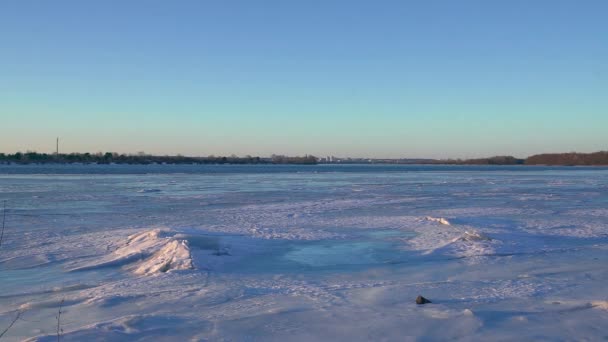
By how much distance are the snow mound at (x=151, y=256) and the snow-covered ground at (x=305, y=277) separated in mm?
30

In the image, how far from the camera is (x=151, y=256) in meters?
8.20

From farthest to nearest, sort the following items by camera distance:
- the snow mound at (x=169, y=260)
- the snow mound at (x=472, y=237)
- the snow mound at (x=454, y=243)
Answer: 1. the snow mound at (x=472, y=237)
2. the snow mound at (x=454, y=243)
3. the snow mound at (x=169, y=260)

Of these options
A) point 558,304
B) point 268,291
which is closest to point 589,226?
point 558,304

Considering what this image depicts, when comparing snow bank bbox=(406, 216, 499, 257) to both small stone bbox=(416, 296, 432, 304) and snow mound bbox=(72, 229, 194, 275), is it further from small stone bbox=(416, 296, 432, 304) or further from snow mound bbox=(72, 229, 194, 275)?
snow mound bbox=(72, 229, 194, 275)

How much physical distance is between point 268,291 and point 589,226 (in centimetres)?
843

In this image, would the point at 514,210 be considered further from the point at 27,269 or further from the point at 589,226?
the point at 27,269

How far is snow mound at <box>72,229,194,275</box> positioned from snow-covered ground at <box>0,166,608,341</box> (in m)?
0.03

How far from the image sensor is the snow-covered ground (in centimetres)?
492

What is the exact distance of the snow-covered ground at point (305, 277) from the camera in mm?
4922

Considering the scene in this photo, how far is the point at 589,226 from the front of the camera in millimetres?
11828

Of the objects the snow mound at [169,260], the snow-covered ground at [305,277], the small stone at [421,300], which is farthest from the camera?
the snow mound at [169,260]

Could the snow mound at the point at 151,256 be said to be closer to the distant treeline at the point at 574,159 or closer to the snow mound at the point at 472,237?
the snow mound at the point at 472,237

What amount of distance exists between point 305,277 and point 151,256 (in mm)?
2520

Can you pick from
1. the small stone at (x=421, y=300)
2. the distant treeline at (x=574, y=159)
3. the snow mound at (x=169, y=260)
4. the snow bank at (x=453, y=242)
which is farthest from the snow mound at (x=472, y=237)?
the distant treeline at (x=574, y=159)
